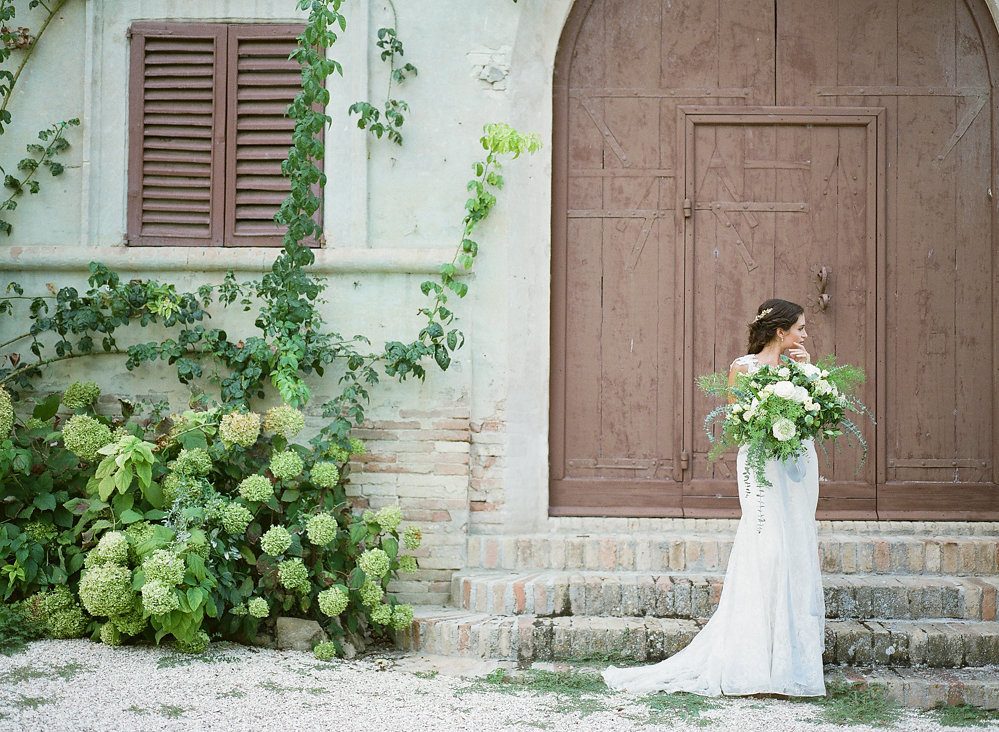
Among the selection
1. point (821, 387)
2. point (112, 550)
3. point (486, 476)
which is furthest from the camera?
point (486, 476)

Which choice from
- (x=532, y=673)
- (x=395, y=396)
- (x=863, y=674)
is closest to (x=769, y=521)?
(x=863, y=674)

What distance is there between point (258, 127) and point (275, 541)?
107 inches

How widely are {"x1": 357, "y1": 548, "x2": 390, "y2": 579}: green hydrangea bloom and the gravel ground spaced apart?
472mm

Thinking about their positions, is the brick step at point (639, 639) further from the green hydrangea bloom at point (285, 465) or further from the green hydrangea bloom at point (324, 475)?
the green hydrangea bloom at point (285, 465)

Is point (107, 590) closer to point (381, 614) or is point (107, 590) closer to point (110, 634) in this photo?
point (110, 634)

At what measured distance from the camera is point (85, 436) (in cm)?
524

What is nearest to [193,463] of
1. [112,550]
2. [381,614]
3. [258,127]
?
[112,550]

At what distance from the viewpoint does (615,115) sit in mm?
→ 6246

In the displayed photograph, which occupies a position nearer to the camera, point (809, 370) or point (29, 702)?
point (29, 702)

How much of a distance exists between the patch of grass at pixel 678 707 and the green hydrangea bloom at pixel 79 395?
3.53 metres

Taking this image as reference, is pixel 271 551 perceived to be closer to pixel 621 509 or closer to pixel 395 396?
pixel 395 396

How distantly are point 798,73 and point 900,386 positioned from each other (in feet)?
6.72

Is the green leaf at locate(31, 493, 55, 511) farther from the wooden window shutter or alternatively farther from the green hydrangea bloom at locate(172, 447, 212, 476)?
the wooden window shutter

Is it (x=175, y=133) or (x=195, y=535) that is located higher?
(x=175, y=133)
